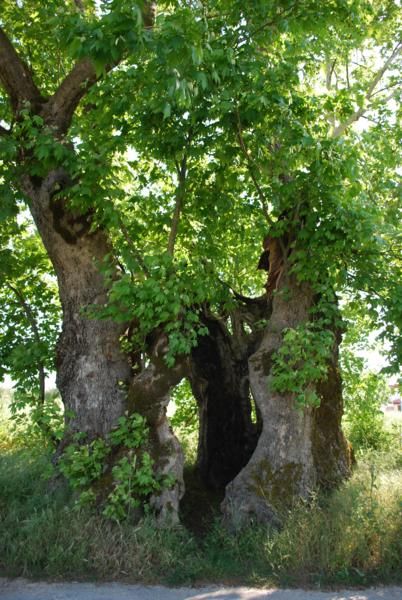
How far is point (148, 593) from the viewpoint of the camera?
5.98 meters

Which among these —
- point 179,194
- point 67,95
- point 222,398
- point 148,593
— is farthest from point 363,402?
point 67,95

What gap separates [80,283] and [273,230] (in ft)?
9.80

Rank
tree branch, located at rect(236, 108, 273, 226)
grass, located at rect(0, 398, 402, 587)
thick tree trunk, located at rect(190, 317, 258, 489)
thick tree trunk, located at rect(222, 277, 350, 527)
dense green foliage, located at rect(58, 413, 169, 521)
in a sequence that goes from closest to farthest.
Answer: grass, located at rect(0, 398, 402, 587)
dense green foliage, located at rect(58, 413, 169, 521)
tree branch, located at rect(236, 108, 273, 226)
thick tree trunk, located at rect(222, 277, 350, 527)
thick tree trunk, located at rect(190, 317, 258, 489)

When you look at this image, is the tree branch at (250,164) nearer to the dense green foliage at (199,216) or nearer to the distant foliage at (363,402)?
the dense green foliage at (199,216)

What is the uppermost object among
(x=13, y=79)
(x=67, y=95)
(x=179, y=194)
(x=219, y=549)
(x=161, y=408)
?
(x=13, y=79)

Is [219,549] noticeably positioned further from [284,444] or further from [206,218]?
[206,218]

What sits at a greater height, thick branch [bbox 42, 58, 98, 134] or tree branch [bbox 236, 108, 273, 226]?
thick branch [bbox 42, 58, 98, 134]

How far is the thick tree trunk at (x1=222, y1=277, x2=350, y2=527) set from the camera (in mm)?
7816

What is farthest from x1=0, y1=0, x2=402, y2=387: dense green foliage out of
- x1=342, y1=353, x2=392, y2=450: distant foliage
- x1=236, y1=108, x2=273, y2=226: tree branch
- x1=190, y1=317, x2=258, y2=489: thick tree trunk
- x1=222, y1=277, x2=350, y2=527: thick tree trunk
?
x1=342, y1=353, x2=392, y2=450: distant foliage

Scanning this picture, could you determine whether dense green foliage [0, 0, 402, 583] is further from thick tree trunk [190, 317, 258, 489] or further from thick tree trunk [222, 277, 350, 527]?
thick tree trunk [190, 317, 258, 489]

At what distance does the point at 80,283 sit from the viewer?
8.48m

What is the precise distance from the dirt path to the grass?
172mm

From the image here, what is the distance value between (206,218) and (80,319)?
8.52 ft

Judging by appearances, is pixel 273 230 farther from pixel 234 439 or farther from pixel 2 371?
pixel 2 371
